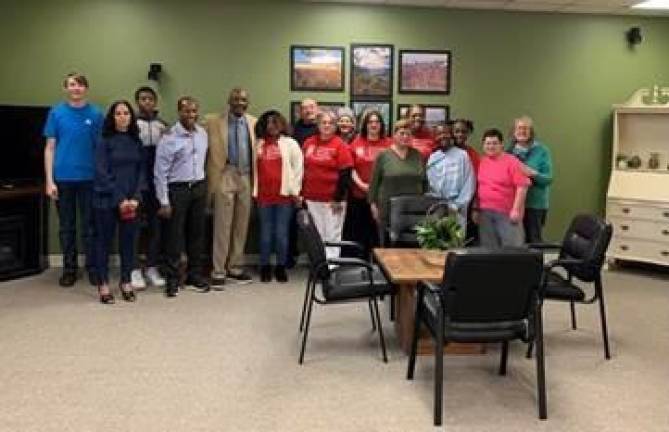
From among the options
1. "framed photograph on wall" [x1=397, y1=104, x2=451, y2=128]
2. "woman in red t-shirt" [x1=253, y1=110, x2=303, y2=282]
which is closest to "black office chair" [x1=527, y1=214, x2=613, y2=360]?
"woman in red t-shirt" [x1=253, y1=110, x2=303, y2=282]

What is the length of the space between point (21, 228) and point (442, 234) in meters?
3.86

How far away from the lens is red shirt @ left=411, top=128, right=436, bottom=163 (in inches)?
234

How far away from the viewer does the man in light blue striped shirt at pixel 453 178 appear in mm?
5520

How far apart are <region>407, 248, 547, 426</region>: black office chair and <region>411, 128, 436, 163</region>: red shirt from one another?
279cm

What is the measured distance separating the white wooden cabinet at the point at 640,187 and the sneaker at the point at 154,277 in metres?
4.34

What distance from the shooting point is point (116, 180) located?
4.96m

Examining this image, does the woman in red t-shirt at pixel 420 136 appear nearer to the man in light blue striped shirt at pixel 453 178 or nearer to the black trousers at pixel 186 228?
the man in light blue striped shirt at pixel 453 178

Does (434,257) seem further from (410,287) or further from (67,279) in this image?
(67,279)

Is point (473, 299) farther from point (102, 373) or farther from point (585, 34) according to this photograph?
point (585, 34)

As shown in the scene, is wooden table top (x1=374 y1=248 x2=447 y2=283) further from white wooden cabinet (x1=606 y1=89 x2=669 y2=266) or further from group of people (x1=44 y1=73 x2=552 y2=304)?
white wooden cabinet (x1=606 y1=89 x2=669 y2=266)

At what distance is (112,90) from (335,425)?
456 cm

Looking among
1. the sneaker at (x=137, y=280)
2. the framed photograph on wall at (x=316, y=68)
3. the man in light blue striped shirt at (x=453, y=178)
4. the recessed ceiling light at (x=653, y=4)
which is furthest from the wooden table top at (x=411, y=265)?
the recessed ceiling light at (x=653, y=4)

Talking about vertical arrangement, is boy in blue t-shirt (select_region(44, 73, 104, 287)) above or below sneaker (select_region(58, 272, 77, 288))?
above

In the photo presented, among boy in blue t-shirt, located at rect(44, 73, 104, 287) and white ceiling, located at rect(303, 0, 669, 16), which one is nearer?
boy in blue t-shirt, located at rect(44, 73, 104, 287)
